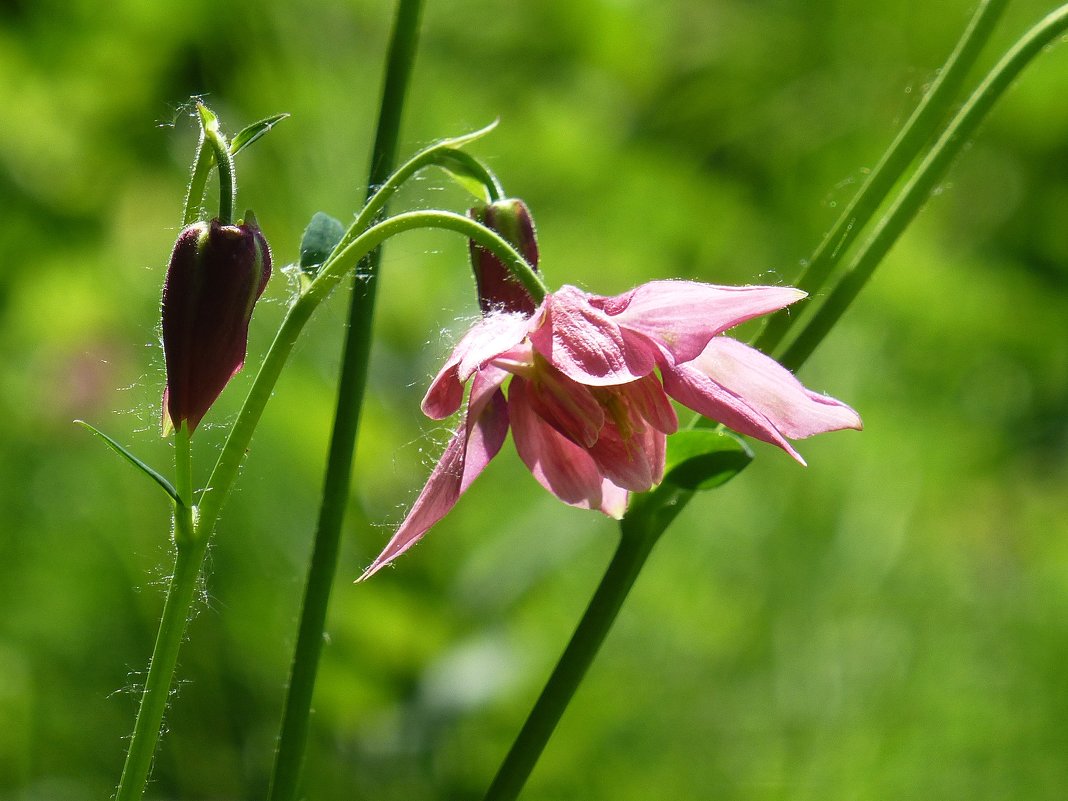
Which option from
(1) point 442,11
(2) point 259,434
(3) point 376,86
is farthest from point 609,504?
(1) point 442,11

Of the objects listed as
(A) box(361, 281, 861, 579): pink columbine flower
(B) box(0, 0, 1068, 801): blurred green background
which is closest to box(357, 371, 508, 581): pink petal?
(A) box(361, 281, 861, 579): pink columbine flower

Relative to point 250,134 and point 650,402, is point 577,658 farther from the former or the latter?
point 250,134

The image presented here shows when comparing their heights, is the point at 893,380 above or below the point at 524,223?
below

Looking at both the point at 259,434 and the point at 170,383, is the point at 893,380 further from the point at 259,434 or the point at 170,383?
the point at 170,383

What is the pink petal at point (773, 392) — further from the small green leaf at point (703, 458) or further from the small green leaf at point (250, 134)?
the small green leaf at point (250, 134)

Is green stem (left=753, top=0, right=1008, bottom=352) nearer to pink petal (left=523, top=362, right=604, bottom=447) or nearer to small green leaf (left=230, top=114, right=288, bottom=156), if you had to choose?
pink petal (left=523, top=362, right=604, bottom=447)
